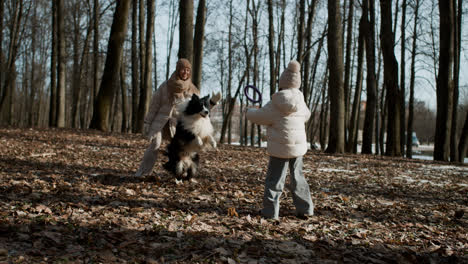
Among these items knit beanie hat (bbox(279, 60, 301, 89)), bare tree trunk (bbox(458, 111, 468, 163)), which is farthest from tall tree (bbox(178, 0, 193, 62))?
bare tree trunk (bbox(458, 111, 468, 163))

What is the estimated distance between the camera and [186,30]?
10.5 metres

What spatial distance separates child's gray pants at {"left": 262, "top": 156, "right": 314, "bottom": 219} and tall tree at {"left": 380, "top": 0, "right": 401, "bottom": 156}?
11.4 m

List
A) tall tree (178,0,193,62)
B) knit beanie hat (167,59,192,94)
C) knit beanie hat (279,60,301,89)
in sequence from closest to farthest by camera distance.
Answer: knit beanie hat (279,60,301,89)
knit beanie hat (167,59,192,94)
tall tree (178,0,193,62)

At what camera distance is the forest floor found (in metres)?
3.32

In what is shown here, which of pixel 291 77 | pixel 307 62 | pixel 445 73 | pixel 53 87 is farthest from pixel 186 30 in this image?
pixel 307 62

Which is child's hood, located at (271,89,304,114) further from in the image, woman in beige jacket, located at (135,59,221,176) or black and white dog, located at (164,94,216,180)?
woman in beige jacket, located at (135,59,221,176)

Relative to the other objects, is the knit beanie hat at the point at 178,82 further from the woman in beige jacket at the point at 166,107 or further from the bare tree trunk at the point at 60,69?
the bare tree trunk at the point at 60,69

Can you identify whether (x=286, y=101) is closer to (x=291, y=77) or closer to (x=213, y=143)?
Answer: (x=291, y=77)

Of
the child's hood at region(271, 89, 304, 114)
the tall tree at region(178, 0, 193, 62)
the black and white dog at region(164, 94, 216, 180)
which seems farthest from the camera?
the tall tree at region(178, 0, 193, 62)

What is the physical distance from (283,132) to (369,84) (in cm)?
1271

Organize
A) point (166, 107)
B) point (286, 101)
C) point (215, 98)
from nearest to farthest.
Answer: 1. point (286, 101)
2. point (215, 98)
3. point (166, 107)

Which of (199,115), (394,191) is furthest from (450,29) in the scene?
(199,115)

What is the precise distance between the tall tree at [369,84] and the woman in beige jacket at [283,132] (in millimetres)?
12140

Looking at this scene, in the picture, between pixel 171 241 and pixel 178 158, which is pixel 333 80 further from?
pixel 171 241
